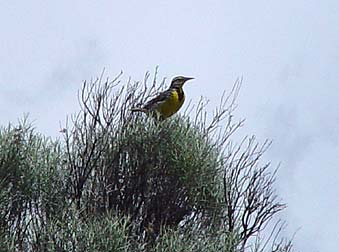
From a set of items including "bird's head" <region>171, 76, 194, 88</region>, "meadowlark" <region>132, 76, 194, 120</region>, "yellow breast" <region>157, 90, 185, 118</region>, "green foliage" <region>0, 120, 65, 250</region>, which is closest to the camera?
"green foliage" <region>0, 120, 65, 250</region>

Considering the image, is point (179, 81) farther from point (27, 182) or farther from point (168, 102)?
point (27, 182)

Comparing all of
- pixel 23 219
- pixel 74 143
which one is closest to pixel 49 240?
pixel 23 219

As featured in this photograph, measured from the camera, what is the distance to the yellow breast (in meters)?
8.38

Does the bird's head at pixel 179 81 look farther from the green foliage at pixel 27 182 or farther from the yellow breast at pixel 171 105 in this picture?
the green foliage at pixel 27 182

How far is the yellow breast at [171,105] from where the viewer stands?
8.38 m

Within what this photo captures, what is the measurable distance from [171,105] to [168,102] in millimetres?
32

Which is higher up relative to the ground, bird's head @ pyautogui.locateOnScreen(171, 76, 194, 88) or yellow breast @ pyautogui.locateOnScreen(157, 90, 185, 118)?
bird's head @ pyautogui.locateOnScreen(171, 76, 194, 88)

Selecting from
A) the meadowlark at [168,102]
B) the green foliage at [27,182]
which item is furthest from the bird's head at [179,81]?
the green foliage at [27,182]

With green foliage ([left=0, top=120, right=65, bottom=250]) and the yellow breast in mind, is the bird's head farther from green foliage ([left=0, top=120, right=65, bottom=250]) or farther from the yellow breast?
green foliage ([left=0, top=120, right=65, bottom=250])

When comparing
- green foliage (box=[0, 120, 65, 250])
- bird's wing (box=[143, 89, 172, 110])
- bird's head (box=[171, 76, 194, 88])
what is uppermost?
bird's head (box=[171, 76, 194, 88])

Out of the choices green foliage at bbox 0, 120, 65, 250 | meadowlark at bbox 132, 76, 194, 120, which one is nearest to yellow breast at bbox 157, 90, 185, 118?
meadowlark at bbox 132, 76, 194, 120

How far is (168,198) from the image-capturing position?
302 inches

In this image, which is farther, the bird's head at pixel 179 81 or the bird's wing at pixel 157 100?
the bird's head at pixel 179 81

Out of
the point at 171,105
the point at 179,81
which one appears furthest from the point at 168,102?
the point at 179,81
